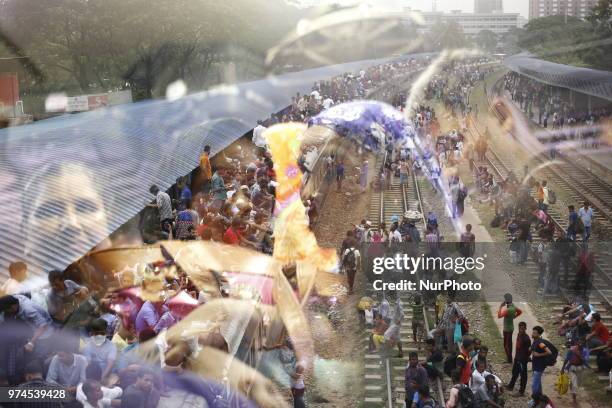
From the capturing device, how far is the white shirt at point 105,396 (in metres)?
6.18

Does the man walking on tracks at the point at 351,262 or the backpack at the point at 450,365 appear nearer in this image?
the backpack at the point at 450,365

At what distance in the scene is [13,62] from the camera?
3100 centimetres

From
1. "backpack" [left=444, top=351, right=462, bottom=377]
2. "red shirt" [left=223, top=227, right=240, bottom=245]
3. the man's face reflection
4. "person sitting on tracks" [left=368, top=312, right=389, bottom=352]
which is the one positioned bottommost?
"person sitting on tracks" [left=368, top=312, right=389, bottom=352]

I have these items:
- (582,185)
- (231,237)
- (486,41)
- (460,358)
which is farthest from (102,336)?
(486,41)

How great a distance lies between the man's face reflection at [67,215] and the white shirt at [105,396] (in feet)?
9.22

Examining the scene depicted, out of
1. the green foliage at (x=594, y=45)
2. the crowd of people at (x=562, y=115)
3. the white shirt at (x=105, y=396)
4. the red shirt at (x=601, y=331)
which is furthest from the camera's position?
the green foliage at (x=594, y=45)

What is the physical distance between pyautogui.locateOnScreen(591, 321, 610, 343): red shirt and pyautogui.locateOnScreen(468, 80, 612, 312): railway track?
2418 millimetres

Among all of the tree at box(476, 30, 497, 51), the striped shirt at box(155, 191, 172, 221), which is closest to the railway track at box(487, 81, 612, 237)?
the striped shirt at box(155, 191, 172, 221)

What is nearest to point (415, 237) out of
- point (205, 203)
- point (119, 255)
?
point (205, 203)

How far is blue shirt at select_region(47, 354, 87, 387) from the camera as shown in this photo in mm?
6324

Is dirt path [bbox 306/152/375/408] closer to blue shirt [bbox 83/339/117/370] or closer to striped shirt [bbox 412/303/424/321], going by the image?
striped shirt [bbox 412/303/424/321]

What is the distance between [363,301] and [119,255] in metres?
4.77

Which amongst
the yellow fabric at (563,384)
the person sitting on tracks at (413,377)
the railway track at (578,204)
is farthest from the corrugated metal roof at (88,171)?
the railway track at (578,204)

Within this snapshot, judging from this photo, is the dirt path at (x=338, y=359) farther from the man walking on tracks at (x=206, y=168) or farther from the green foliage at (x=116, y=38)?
the green foliage at (x=116, y=38)
